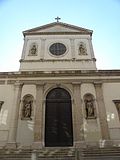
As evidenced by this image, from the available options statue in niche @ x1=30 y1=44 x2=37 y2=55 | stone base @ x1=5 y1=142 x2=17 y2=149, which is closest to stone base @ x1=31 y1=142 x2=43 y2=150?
stone base @ x1=5 y1=142 x2=17 y2=149

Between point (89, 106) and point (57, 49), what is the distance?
6.14 m

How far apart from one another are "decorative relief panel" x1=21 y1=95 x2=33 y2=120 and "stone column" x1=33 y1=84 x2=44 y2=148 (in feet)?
1.59

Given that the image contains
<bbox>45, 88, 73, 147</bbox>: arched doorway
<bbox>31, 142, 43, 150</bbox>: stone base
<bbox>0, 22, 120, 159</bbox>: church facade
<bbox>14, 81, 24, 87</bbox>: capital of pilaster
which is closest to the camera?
<bbox>31, 142, 43, 150</bbox>: stone base

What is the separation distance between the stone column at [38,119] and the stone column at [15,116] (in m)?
1.31

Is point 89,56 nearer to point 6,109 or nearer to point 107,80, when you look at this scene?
point 107,80

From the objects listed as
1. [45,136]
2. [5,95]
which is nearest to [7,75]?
[5,95]

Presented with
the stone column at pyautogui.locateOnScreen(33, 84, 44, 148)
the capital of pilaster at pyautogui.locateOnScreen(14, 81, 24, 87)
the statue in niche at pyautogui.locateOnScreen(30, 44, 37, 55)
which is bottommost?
the stone column at pyautogui.locateOnScreen(33, 84, 44, 148)

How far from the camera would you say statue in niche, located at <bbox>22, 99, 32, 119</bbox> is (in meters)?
14.1

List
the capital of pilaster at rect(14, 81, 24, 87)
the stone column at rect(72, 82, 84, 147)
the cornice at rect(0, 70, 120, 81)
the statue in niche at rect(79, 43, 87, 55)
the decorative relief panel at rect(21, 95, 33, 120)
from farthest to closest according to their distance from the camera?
the statue in niche at rect(79, 43, 87, 55) < the cornice at rect(0, 70, 120, 81) < the capital of pilaster at rect(14, 81, 24, 87) < the decorative relief panel at rect(21, 95, 33, 120) < the stone column at rect(72, 82, 84, 147)

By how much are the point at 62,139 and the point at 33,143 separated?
6.23 ft

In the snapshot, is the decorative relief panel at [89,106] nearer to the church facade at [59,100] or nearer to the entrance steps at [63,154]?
the church facade at [59,100]

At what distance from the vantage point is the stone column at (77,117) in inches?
517

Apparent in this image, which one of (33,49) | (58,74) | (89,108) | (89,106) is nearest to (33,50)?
(33,49)

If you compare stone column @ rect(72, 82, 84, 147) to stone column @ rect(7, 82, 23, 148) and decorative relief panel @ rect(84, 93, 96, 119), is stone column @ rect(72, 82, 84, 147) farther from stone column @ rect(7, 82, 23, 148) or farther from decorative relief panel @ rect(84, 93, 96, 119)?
stone column @ rect(7, 82, 23, 148)
